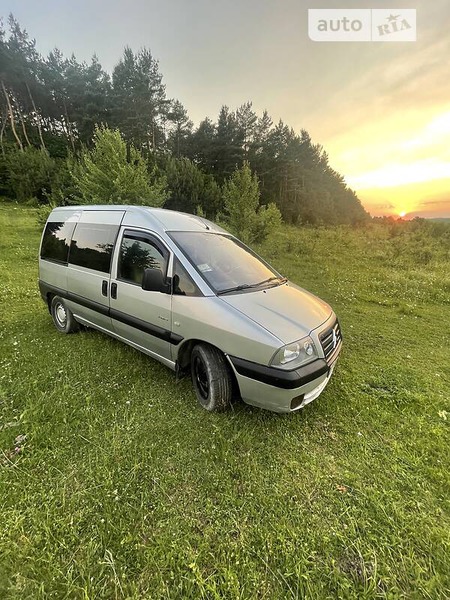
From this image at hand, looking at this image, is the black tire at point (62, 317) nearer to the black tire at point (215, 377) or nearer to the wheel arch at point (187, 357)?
the wheel arch at point (187, 357)

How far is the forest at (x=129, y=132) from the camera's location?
2547 centimetres

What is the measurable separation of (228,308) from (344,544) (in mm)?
1817

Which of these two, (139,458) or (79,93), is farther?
(79,93)

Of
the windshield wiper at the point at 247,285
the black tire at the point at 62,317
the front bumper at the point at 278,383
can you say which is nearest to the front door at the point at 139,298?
the windshield wiper at the point at 247,285

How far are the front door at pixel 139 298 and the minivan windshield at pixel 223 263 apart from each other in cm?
30

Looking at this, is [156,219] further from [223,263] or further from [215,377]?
[215,377]

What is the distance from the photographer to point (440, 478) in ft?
7.15

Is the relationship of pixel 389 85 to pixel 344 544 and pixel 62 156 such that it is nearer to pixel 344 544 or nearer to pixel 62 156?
pixel 344 544

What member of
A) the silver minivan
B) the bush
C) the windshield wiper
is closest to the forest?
the bush

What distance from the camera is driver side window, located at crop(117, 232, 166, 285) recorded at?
3141 mm

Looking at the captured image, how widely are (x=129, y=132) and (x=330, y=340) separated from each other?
33.1 meters

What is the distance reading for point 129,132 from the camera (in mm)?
28719

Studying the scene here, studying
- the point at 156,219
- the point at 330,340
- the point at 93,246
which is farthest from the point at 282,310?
the point at 93,246

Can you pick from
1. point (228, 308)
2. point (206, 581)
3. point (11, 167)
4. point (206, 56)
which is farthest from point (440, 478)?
point (11, 167)
